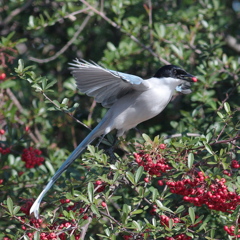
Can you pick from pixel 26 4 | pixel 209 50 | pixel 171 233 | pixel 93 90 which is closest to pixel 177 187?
pixel 171 233

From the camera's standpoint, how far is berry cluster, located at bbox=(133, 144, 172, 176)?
330cm

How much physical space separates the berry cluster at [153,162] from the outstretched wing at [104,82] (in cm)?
64

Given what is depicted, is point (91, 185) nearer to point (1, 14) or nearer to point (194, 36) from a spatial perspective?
point (194, 36)

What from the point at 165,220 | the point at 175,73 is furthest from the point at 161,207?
the point at 175,73

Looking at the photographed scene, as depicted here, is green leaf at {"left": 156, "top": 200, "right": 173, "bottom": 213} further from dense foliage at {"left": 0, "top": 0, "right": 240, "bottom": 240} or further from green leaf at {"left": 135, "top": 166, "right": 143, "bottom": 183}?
green leaf at {"left": 135, "top": 166, "right": 143, "bottom": 183}

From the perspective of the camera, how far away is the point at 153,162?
3314mm

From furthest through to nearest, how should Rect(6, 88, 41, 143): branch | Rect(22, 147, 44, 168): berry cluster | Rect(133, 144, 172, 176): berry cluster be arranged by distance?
1. Rect(6, 88, 41, 143): branch
2. Rect(22, 147, 44, 168): berry cluster
3. Rect(133, 144, 172, 176): berry cluster

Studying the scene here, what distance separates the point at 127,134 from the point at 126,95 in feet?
2.38

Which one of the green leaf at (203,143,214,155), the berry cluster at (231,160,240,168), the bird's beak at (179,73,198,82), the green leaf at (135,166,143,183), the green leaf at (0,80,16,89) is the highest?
the green leaf at (0,80,16,89)

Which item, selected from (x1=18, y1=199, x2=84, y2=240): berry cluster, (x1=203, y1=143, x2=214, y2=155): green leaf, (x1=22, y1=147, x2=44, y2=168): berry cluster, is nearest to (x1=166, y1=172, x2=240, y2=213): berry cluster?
(x1=203, y1=143, x2=214, y2=155): green leaf

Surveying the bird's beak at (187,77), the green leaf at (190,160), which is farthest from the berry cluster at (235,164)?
the bird's beak at (187,77)

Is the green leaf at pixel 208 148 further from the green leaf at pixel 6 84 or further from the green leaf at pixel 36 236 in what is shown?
the green leaf at pixel 6 84

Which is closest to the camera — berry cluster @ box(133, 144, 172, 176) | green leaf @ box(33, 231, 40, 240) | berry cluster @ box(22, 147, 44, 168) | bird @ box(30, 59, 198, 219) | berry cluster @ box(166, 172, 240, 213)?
green leaf @ box(33, 231, 40, 240)

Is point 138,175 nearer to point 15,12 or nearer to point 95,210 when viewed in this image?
point 95,210
